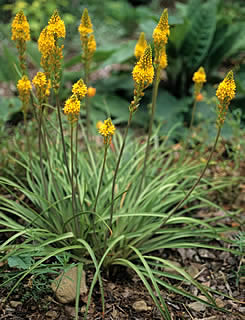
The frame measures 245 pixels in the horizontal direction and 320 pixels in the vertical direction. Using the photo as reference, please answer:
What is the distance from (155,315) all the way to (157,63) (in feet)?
4.49

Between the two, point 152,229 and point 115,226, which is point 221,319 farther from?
point 115,226

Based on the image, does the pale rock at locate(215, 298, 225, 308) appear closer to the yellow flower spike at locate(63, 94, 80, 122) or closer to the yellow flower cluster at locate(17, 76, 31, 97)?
the yellow flower spike at locate(63, 94, 80, 122)

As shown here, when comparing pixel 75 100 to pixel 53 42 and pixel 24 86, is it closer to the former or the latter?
pixel 53 42

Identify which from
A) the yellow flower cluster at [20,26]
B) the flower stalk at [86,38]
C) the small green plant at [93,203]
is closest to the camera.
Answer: the small green plant at [93,203]

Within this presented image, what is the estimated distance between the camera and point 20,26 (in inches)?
70.9

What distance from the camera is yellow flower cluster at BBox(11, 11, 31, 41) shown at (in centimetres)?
180

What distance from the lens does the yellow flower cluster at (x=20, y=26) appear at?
1803mm

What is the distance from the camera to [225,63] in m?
5.64

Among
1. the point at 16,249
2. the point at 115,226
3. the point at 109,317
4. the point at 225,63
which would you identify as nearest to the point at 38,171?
the point at 115,226

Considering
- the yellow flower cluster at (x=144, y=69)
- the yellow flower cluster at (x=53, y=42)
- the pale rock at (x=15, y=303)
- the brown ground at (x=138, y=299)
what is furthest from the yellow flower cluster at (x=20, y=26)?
the pale rock at (x=15, y=303)

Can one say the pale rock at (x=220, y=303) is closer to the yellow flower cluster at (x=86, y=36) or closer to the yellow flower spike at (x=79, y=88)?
the yellow flower spike at (x=79, y=88)

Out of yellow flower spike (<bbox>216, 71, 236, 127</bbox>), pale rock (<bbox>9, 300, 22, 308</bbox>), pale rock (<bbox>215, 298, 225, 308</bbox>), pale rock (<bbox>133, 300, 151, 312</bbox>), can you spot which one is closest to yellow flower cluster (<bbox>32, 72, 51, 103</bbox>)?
yellow flower spike (<bbox>216, 71, 236, 127</bbox>)

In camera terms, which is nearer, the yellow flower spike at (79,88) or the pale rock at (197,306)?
the yellow flower spike at (79,88)

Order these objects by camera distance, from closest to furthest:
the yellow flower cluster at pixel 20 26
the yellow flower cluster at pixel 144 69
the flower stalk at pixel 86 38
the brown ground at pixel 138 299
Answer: the yellow flower cluster at pixel 144 69 < the yellow flower cluster at pixel 20 26 < the brown ground at pixel 138 299 < the flower stalk at pixel 86 38
